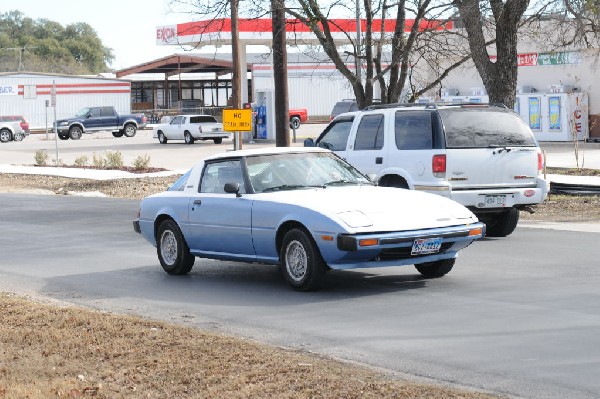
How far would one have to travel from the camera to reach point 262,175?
1223 centimetres

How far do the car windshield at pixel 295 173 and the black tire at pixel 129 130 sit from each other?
5840cm

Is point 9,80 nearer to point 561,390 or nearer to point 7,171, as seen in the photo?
point 7,171

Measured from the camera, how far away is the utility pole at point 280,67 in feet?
86.6

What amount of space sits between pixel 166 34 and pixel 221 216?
6270 cm

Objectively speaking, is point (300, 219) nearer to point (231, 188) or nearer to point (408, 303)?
point (231, 188)

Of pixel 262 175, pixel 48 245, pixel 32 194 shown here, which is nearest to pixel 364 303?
pixel 262 175

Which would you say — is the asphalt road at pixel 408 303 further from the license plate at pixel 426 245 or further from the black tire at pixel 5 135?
the black tire at pixel 5 135

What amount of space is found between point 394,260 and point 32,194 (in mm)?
20228

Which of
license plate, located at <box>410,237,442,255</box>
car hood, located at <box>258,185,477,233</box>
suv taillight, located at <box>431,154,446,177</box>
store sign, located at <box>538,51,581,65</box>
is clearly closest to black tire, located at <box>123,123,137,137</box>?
store sign, located at <box>538,51,581,65</box>

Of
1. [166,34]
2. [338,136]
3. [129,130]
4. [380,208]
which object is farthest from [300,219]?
[166,34]

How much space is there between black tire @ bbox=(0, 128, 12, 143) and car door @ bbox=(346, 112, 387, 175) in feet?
176

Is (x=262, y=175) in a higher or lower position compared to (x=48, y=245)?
higher

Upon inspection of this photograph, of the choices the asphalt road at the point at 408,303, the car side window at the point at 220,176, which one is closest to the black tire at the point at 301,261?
the asphalt road at the point at 408,303

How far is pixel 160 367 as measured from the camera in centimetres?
781
